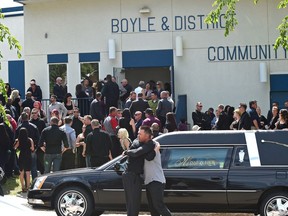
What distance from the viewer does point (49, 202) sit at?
13.9m

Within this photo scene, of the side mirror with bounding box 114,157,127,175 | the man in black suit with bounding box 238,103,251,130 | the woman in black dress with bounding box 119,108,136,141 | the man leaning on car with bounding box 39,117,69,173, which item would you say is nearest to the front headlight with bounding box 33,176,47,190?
the side mirror with bounding box 114,157,127,175

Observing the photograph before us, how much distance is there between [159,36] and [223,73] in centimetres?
266

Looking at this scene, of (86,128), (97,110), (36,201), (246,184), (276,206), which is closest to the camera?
(276,206)

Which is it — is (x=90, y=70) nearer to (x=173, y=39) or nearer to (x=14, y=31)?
(x=173, y=39)

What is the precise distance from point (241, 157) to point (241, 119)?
5.34 meters

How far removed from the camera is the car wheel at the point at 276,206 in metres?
12.7

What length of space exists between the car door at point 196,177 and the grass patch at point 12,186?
573 centimetres

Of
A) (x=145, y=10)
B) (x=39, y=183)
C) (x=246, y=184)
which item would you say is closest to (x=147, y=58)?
(x=145, y=10)

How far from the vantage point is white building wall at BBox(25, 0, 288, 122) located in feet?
85.0

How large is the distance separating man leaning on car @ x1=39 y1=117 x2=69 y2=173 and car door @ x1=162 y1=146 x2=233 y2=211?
454 centimetres

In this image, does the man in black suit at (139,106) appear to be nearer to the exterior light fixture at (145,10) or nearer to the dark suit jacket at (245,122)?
the dark suit jacket at (245,122)

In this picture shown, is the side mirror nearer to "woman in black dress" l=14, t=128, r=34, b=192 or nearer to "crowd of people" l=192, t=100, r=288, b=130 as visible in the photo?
"woman in black dress" l=14, t=128, r=34, b=192

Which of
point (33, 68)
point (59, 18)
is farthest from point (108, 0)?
point (33, 68)

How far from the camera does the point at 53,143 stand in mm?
17375
